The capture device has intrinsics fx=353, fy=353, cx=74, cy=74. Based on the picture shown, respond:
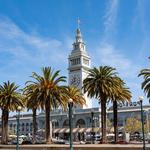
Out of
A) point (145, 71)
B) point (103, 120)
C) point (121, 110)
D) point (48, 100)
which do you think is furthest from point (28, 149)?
point (121, 110)

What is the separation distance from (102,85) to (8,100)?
1912 centimetres

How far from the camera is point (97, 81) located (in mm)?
60844

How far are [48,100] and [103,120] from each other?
997 cm

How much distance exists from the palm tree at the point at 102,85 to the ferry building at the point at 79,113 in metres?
54.8

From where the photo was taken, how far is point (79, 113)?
156 metres

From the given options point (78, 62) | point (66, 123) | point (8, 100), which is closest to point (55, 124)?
point (66, 123)

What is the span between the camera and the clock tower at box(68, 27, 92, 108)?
177 meters

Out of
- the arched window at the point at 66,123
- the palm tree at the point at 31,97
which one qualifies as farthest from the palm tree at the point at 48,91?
the arched window at the point at 66,123

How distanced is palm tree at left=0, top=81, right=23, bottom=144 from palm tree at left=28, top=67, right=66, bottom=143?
8.62 meters

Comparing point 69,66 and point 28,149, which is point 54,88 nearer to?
point 28,149

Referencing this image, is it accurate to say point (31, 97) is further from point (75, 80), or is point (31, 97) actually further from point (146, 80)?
point (75, 80)

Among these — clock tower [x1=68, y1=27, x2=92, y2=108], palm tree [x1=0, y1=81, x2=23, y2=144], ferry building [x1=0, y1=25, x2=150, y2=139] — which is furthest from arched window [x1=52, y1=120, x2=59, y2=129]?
palm tree [x1=0, y1=81, x2=23, y2=144]

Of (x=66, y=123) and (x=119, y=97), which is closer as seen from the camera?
(x=119, y=97)

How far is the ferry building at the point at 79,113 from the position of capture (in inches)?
5733
